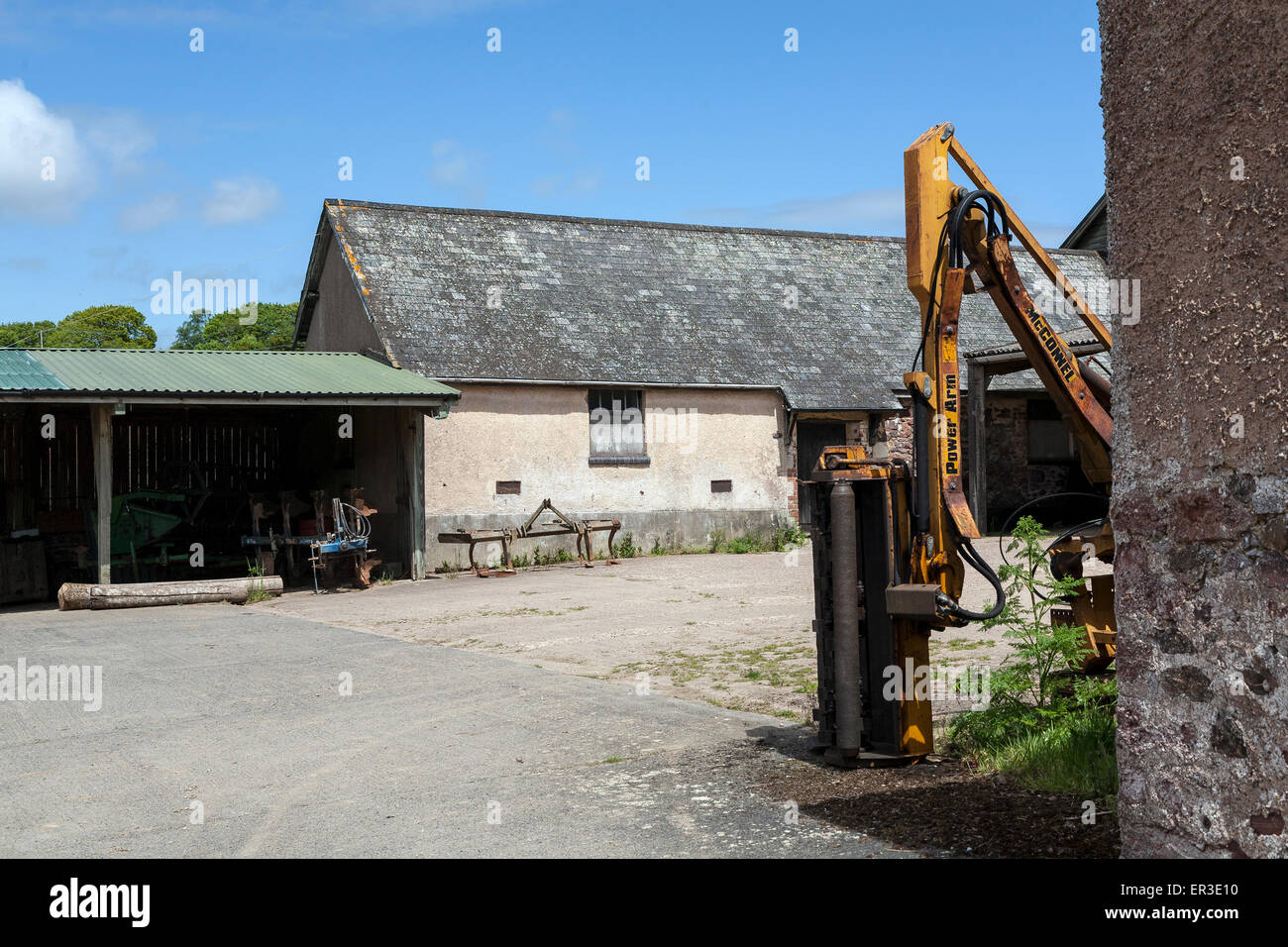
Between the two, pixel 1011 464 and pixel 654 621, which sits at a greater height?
pixel 1011 464

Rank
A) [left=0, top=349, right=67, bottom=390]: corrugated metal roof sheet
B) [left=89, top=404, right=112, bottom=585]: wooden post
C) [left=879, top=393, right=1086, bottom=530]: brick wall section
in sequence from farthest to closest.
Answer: [left=879, top=393, right=1086, bottom=530]: brick wall section → [left=89, top=404, right=112, bottom=585]: wooden post → [left=0, top=349, right=67, bottom=390]: corrugated metal roof sheet

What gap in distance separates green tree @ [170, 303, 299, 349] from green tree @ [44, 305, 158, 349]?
5.85 feet

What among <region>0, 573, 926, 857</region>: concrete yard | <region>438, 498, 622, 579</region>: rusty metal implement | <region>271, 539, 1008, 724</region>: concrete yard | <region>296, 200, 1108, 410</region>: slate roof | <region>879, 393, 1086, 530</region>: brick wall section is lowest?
<region>0, 573, 926, 857</region>: concrete yard

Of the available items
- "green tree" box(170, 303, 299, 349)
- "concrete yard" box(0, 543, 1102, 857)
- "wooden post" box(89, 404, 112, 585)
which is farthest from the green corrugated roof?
"green tree" box(170, 303, 299, 349)

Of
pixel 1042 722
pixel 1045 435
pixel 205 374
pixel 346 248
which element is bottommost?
pixel 1042 722

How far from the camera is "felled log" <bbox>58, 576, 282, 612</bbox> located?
52.7 feet

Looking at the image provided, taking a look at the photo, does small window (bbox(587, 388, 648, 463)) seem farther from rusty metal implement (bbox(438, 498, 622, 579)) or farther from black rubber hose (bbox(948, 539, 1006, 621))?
black rubber hose (bbox(948, 539, 1006, 621))

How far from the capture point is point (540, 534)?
20172 mm

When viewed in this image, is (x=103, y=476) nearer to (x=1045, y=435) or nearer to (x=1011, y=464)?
(x=1011, y=464)

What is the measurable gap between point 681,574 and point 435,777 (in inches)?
474

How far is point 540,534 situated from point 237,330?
45613 millimetres

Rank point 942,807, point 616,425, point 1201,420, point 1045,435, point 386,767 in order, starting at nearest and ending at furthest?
point 1201,420 < point 942,807 < point 386,767 < point 616,425 < point 1045,435

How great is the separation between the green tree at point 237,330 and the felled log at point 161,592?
133 feet

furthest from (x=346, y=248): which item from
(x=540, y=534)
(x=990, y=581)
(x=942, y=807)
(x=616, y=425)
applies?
(x=942, y=807)
